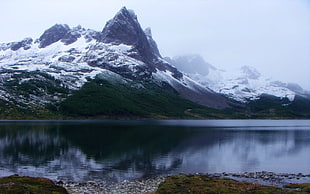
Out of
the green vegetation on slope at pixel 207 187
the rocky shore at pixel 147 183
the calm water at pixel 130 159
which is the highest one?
the green vegetation on slope at pixel 207 187

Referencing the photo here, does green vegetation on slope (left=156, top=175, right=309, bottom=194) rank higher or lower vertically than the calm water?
higher

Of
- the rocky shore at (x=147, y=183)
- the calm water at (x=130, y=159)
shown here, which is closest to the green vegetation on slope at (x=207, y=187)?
the rocky shore at (x=147, y=183)

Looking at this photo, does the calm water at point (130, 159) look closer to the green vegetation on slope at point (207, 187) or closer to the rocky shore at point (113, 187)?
the rocky shore at point (113, 187)

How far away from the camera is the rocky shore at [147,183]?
45500 millimetres

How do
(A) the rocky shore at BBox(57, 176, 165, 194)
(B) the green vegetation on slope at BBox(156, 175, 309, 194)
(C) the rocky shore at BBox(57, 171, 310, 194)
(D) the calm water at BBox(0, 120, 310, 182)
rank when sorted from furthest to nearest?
(D) the calm water at BBox(0, 120, 310, 182) → (C) the rocky shore at BBox(57, 171, 310, 194) → (A) the rocky shore at BBox(57, 176, 165, 194) → (B) the green vegetation on slope at BBox(156, 175, 309, 194)

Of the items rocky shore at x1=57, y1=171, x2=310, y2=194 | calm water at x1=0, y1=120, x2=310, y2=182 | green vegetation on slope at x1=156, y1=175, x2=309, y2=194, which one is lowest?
calm water at x1=0, y1=120, x2=310, y2=182

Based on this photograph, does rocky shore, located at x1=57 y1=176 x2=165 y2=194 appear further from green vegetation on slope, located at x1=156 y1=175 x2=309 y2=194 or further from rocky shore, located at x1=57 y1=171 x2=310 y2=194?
green vegetation on slope, located at x1=156 y1=175 x2=309 y2=194

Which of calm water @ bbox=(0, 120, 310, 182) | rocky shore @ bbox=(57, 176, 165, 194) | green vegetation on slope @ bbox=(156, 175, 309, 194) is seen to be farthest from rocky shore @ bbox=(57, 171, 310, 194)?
calm water @ bbox=(0, 120, 310, 182)

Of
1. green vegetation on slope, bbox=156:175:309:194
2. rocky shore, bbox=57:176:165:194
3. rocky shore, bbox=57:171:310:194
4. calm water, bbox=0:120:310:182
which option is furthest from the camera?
calm water, bbox=0:120:310:182

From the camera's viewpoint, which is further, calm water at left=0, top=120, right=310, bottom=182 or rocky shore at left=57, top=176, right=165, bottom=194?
calm water at left=0, top=120, right=310, bottom=182

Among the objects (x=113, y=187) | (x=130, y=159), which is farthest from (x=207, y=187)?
(x=130, y=159)

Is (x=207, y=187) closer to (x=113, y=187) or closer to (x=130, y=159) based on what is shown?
(x=113, y=187)

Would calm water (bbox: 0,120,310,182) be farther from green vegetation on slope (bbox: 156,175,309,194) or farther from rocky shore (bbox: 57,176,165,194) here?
green vegetation on slope (bbox: 156,175,309,194)

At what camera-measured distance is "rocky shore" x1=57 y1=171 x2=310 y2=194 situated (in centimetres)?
4550
